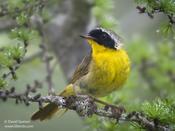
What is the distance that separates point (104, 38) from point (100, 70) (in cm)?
38

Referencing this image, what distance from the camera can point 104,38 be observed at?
5.00 m

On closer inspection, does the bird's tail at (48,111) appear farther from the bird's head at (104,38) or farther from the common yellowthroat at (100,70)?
the bird's head at (104,38)

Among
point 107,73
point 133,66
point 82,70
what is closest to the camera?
point 107,73

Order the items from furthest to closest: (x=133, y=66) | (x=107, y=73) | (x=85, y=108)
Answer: (x=133, y=66) → (x=107, y=73) → (x=85, y=108)

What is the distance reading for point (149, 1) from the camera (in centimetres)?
334

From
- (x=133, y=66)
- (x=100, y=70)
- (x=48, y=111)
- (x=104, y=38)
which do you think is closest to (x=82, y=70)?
(x=100, y=70)

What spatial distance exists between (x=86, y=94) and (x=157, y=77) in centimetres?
150

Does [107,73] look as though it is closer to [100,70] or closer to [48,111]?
[100,70]

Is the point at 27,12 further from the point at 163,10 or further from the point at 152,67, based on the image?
the point at 152,67

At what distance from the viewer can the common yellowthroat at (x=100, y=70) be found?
4.73m

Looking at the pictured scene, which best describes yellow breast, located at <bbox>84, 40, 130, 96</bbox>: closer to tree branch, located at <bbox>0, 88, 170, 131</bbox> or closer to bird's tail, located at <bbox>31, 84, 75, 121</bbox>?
bird's tail, located at <bbox>31, 84, 75, 121</bbox>

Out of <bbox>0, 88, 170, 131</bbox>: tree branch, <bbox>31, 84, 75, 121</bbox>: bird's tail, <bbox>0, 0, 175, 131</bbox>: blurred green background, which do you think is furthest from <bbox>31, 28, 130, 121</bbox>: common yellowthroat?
<bbox>0, 88, 170, 131</bbox>: tree branch

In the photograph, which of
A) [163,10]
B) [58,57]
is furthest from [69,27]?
[163,10]

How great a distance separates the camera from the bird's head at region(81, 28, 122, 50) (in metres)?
4.93
